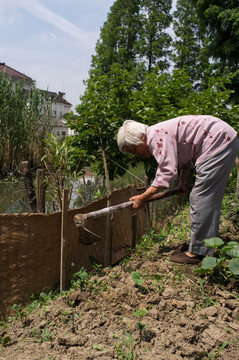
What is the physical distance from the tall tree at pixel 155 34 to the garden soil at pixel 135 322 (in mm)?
23432

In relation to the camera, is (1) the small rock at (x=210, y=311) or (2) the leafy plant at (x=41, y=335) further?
(1) the small rock at (x=210, y=311)

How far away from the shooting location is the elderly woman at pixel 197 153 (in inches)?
103

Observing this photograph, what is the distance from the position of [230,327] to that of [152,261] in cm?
121

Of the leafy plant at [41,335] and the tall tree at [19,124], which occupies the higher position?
the tall tree at [19,124]

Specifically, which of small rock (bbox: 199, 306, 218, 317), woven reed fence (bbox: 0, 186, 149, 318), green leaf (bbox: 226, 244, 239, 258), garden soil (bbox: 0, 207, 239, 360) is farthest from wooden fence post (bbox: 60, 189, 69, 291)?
green leaf (bbox: 226, 244, 239, 258)

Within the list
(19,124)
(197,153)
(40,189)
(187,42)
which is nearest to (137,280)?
(197,153)

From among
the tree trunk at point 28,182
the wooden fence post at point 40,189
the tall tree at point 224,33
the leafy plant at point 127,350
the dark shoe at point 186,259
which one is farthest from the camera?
the tall tree at point 224,33

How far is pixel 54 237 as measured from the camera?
2.72 metres

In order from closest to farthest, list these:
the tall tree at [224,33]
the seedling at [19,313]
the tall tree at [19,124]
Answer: the seedling at [19,313] → the tall tree at [19,124] → the tall tree at [224,33]

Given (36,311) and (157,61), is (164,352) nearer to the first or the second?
(36,311)

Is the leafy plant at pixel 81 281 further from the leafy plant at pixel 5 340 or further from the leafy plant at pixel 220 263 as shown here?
the leafy plant at pixel 220 263

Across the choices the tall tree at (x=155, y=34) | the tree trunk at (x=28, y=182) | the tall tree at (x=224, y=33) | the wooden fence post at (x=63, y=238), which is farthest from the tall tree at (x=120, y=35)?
the wooden fence post at (x=63, y=238)

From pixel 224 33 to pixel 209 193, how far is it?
12.2 meters

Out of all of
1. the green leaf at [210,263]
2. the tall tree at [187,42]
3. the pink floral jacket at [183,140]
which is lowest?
the green leaf at [210,263]
